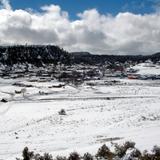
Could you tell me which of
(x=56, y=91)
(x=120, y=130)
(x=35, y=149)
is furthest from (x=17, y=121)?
(x=56, y=91)

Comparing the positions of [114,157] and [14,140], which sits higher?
[114,157]

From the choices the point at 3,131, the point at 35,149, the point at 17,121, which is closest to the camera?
the point at 35,149

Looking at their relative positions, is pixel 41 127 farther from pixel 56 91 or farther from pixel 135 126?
pixel 56 91

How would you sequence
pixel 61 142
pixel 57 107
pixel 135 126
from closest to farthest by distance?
pixel 61 142, pixel 135 126, pixel 57 107

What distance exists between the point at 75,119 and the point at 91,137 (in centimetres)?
1559

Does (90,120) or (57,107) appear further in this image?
(57,107)

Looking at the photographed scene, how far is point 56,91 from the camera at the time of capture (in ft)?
335

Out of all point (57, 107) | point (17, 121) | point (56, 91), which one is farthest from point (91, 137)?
point (56, 91)

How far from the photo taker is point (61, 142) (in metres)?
32.0

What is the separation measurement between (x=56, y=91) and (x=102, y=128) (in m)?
63.2

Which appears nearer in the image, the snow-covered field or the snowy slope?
the snow-covered field

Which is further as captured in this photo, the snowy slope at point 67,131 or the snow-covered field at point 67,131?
the snowy slope at point 67,131

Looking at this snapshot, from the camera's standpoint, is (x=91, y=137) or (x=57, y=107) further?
(x=57, y=107)

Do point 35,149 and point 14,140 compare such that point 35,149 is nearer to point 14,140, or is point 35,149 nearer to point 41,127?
point 14,140
